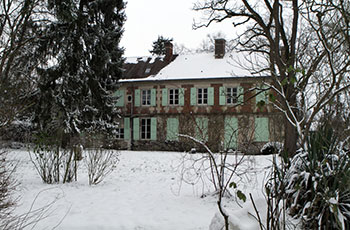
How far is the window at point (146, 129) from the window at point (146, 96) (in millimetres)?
1321

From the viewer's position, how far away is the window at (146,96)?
2430 cm

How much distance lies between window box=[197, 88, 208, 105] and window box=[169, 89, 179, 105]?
163 cm

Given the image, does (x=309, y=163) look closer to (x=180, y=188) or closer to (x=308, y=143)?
(x=308, y=143)

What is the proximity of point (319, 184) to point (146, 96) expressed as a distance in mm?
21178

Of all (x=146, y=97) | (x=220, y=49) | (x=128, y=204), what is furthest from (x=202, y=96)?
(x=128, y=204)

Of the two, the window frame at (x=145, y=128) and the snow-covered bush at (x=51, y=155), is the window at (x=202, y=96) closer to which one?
the window frame at (x=145, y=128)

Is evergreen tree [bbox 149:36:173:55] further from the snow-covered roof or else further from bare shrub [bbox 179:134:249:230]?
bare shrub [bbox 179:134:249:230]

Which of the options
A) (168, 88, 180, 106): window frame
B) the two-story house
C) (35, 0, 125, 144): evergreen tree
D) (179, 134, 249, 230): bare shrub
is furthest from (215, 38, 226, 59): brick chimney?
(179, 134, 249, 230): bare shrub

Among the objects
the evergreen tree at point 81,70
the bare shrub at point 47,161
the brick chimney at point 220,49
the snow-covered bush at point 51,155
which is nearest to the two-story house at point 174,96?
the brick chimney at point 220,49

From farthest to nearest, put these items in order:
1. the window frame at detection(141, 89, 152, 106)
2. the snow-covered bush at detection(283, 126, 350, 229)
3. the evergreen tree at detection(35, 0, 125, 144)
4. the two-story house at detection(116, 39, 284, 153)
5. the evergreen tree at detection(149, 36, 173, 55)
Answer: the evergreen tree at detection(149, 36, 173, 55), the window frame at detection(141, 89, 152, 106), the two-story house at detection(116, 39, 284, 153), the evergreen tree at detection(35, 0, 125, 144), the snow-covered bush at detection(283, 126, 350, 229)

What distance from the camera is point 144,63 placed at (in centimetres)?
Result: 2611

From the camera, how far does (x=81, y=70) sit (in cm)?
1895

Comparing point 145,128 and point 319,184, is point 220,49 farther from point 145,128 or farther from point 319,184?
point 319,184

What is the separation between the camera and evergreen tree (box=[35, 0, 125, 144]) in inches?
712
